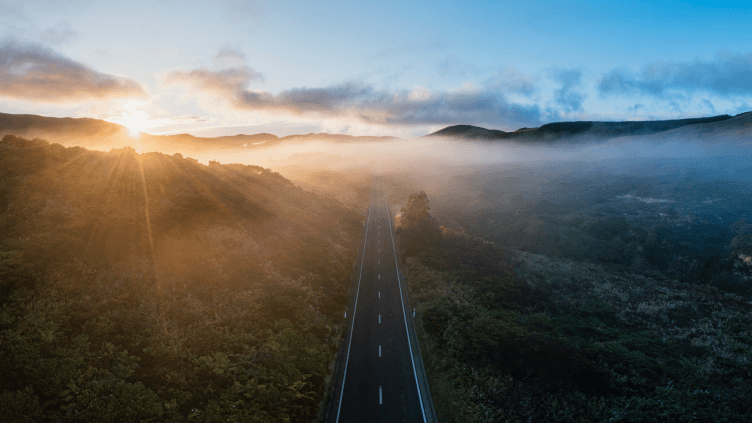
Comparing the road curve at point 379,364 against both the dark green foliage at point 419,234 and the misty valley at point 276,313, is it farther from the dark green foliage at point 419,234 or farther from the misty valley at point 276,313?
the dark green foliage at point 419,234

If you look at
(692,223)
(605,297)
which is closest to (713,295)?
(605,297)

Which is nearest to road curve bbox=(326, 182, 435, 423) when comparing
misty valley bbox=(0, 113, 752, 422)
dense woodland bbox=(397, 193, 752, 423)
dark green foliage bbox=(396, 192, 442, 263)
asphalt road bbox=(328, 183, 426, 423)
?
asphalt road bbox=(328, 183, 426, 423)

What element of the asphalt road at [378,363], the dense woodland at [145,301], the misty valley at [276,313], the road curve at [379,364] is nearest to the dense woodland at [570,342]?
the misty valley at [276,313]

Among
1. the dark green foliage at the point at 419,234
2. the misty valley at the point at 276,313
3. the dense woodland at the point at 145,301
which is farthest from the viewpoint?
the dark green foliage at the point at 419,234

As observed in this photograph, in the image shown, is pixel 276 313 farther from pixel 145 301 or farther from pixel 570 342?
pixel 570 342

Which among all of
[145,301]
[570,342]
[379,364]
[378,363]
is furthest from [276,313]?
[570,342]
